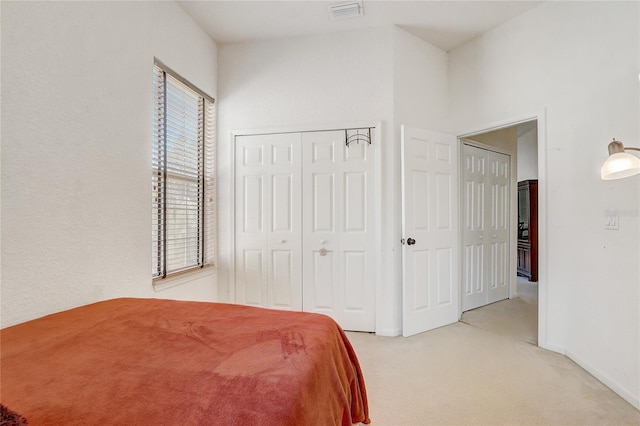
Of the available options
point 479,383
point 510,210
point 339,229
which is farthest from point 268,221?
point 510,210

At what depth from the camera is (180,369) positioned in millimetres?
879

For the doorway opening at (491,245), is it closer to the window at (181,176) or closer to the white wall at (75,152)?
the window at (181,176)

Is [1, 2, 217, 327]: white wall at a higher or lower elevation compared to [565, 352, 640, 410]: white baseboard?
higher

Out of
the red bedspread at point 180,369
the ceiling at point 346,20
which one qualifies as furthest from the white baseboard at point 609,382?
the ceiling at point 346,20

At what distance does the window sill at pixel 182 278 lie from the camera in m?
2.21

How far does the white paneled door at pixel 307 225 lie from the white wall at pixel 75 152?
1.01m

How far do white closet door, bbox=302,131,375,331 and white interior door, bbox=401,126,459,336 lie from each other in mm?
337

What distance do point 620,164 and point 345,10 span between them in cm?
233

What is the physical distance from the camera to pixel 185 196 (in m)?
2.65

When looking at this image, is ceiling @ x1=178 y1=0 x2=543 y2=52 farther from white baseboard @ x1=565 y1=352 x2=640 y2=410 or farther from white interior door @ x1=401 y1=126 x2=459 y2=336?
white baseboard @ x1=565 y1=352 x2=640 y2=410

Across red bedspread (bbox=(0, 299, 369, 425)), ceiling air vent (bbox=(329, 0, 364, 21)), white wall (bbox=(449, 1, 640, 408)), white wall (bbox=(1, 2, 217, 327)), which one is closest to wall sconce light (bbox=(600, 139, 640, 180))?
white wall (bbox=(449, 1, 640, 408))

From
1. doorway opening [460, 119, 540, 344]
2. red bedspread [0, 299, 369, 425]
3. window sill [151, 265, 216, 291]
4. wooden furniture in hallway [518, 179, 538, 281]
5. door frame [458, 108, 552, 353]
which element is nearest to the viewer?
red bedspread [0, 299, 369, 425]

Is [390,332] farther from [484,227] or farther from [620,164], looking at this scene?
[620,164]

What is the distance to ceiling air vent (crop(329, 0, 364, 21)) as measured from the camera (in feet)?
8.15
